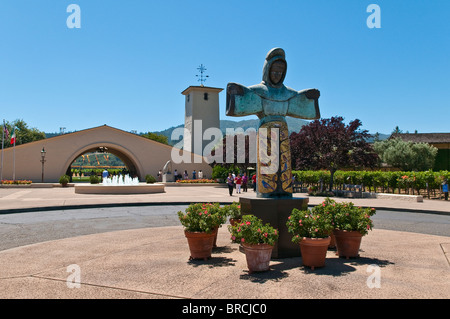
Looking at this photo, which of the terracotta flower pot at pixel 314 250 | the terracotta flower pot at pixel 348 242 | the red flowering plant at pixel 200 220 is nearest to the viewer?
the terracotta flower pot at pixel 314 250

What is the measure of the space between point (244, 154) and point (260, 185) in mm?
30020

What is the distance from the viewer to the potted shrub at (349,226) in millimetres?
5863

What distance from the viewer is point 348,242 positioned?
592 centimetres

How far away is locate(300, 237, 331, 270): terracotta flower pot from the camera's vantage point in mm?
5164

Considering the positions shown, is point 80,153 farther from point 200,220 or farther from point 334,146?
point 200,220

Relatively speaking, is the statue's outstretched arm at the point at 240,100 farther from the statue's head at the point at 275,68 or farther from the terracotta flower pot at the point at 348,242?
the terracotta flower pot at the point at 348,242

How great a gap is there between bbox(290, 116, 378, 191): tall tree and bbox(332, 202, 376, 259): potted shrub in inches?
738

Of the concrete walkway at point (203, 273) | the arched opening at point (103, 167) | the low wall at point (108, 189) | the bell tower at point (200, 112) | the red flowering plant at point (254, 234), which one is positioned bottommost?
the concrete walkway at point (203, 273)

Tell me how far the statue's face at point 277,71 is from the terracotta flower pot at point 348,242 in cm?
313

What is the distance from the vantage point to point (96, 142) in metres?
41.9

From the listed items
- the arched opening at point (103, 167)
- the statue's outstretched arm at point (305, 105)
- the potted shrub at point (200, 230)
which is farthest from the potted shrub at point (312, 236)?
the arched opening at point (103, 167)

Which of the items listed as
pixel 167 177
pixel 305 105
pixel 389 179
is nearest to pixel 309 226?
pixel 305 105

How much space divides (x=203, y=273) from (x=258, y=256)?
2.84 feet

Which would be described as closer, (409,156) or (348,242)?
(348,242)
